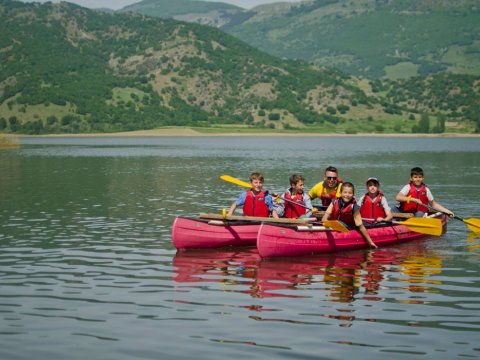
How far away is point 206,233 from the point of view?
2216 centimetres

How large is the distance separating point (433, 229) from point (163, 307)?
11.6 meters

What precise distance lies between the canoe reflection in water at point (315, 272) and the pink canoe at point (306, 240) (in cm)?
21

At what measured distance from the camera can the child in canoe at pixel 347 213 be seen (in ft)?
71.1

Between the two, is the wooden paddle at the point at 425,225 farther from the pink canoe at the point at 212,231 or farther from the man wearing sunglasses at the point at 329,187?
the pink canoe at the point at 212,231

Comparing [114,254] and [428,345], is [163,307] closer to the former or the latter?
[428,345]

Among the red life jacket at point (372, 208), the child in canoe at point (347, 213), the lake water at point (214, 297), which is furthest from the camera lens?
the red life jacket at point (372, 208)

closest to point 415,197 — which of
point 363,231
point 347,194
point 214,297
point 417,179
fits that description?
point 417,179

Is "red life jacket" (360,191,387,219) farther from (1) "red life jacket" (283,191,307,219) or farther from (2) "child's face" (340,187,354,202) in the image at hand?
(2) "child's face" (340,187,354,202)

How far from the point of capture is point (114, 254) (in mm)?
21828

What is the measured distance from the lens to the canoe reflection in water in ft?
56.1

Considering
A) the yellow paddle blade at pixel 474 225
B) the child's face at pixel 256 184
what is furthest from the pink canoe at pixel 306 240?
the yellow paddle blade at pixel 474 225

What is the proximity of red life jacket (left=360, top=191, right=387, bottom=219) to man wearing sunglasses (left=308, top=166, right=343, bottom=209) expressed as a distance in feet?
3.06

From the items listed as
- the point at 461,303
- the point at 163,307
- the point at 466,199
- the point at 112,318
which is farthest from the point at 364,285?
the point at 466,199

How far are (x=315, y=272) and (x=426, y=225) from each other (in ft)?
20.8
